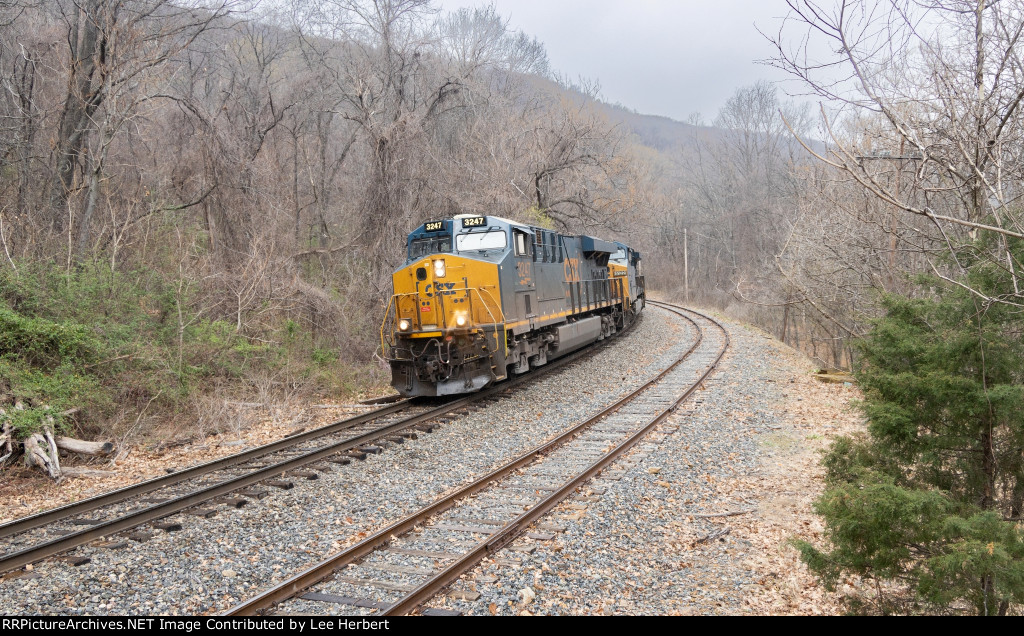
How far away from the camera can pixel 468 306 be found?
11898mm

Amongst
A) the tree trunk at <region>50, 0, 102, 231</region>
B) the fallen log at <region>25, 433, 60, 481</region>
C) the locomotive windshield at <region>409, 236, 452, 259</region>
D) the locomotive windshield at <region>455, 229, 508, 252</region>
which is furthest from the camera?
the locomotive windshield at <region>409, 236, 452, 259</region>

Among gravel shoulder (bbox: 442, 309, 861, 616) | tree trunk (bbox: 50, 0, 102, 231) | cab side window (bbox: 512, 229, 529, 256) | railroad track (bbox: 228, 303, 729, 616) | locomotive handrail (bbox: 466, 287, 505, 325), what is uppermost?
tree trunk (bbox: 50, 0, 102, 231)

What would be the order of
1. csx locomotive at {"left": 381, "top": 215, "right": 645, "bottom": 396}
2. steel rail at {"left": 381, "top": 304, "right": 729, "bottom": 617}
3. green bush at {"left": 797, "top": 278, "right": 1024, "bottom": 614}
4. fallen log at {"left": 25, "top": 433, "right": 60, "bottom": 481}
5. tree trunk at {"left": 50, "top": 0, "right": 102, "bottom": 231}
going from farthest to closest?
tree trunk at {"left": 50, "top": 0, "right": 102, "bottom": 231}
csx locomotive at {"left": 381, "top": 215, "right": 645, "bottom": 396}
fallen log at {"left": 25, "top": 433, "right": 60, "bottom": 481}
steel rail at {"left": 381, "top": 304, "right": 729, "bottom": 617}
green bush at {"left": 797, "top": 278, "right": 1024, "bottom": 614}

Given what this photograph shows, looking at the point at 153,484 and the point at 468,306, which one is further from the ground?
the point at 468,306

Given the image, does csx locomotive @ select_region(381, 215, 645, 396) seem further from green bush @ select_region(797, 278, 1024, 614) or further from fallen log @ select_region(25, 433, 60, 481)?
green bush @ select_region(797, 278, 1024, 614)

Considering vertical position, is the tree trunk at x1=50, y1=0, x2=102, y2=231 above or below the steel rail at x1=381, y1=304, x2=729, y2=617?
above

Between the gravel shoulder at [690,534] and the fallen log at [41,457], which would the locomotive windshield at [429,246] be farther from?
the fallen log at [41,457]

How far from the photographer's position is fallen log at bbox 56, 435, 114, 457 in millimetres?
8625

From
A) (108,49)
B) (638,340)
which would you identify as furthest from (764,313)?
(108,49)

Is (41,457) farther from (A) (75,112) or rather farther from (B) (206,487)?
(A) (75,112)

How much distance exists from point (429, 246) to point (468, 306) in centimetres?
183

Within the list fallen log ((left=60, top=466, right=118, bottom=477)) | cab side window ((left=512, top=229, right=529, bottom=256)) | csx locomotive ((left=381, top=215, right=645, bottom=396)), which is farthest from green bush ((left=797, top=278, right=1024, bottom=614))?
cab side window ((left=512, top=229, right=529, bottom=256))

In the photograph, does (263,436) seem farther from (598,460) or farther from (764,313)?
(764,313)

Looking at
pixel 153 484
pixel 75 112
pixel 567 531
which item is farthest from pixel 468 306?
pixel 75 112
